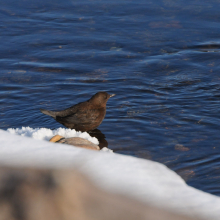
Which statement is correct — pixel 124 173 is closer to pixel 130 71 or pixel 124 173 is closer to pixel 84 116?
pixel 84 116

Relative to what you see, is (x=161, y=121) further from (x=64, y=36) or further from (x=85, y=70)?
(x=64, y=36)

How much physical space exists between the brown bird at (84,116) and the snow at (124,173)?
4.40 meters

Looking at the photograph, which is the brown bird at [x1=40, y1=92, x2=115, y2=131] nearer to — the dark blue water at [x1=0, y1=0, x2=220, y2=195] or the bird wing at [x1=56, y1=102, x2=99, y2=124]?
the bird wing at [x1=56, y1=102, x2=99, y2=124]

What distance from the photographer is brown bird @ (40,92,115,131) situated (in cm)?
621

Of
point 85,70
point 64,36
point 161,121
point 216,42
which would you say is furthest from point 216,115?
point 64,36

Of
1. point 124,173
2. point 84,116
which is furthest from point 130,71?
point 124,173

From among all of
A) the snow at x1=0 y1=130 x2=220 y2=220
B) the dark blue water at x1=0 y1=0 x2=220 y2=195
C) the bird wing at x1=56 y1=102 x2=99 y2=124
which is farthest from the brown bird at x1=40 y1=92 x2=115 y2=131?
the snow at x1=0 y1=130 x2=220 y2=220

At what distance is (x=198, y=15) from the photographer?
12.5 m

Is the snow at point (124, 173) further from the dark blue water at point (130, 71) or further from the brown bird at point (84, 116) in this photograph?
the brown bird at point (84, 116)

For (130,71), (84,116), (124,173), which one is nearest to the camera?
(124,173)

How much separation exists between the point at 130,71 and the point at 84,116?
2.97m

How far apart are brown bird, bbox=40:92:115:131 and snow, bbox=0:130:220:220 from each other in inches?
173

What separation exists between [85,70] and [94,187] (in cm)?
769

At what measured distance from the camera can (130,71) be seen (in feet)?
29.2
